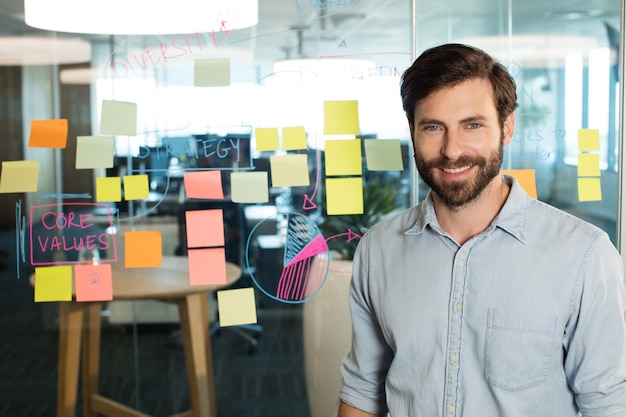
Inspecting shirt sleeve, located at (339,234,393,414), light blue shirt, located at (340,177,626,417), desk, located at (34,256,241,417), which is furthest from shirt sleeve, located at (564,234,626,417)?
desk, located at (34,256,241,417)

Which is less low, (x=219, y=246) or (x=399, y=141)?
(x=399, y=141)

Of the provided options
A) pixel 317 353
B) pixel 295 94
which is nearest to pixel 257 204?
pixel 295 94

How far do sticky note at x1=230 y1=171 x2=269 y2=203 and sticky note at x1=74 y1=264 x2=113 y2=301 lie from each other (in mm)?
493

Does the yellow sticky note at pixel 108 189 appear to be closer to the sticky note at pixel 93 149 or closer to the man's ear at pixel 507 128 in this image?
the sticky note at pixel 93 149

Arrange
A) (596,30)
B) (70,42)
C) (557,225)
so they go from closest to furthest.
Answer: (557,225), (70,42), (596,30)

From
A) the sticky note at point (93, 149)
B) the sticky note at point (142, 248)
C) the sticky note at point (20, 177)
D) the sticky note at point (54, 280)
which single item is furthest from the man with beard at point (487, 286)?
the sticky note at point (20, 177)

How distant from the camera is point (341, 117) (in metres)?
2.46

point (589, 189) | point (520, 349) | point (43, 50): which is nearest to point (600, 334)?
point (520, 349)

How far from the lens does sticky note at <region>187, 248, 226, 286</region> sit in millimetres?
2482

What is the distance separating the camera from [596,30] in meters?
2.58

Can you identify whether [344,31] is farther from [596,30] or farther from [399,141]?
[596,30]

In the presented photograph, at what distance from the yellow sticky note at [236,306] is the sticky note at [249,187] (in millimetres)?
313

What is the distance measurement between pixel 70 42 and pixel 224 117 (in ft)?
1.84

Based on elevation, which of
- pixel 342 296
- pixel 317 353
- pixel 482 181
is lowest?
pixel 317 353
